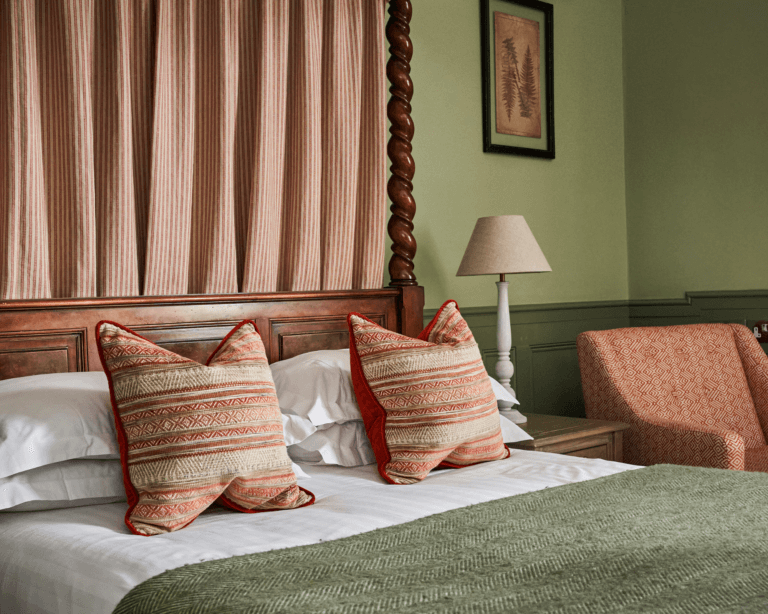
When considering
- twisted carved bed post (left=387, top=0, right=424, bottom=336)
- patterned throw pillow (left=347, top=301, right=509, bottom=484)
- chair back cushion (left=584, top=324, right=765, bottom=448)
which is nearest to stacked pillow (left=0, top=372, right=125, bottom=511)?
patterned throw pillow (left=347, top=301, right=509, bottom=484)

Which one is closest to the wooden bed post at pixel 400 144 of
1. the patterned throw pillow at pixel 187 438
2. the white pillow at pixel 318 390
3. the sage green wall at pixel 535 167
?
the sage green wall at pixel 535 167

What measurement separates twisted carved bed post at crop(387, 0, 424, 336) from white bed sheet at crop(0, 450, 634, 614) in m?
0.99

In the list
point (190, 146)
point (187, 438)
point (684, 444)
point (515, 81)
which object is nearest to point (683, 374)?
point (684, 444)

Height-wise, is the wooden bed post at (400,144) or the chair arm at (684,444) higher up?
the wooden bed post at (400,144)

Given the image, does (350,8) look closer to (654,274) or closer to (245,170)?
(245,170)

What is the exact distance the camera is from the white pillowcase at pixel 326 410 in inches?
81.2

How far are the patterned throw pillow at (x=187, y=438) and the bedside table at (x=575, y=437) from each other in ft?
3.53

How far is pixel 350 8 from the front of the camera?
273cm

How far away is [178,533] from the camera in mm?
1501

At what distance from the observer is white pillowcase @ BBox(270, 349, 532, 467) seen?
81.2 inches

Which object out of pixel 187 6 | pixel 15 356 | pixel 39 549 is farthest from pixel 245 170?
pixel 39 549

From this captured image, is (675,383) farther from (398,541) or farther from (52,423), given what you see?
(52,423)

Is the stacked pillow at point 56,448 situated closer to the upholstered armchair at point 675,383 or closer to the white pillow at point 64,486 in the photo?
the white pillow at point 64,486

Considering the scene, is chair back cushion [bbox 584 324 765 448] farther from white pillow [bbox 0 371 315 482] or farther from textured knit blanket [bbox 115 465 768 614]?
white pillow [bbox 0 371 315 482]
